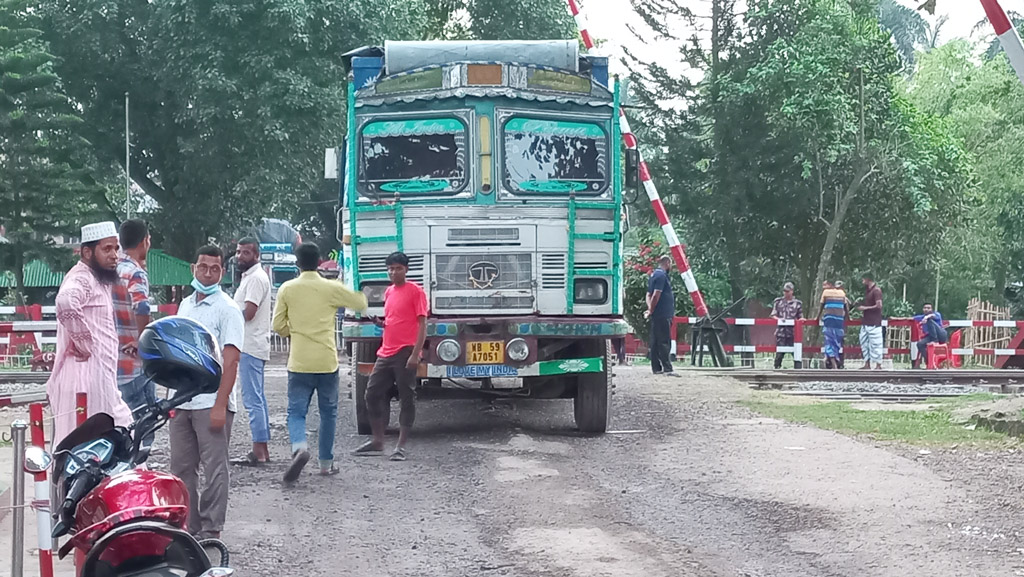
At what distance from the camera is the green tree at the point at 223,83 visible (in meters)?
28.0

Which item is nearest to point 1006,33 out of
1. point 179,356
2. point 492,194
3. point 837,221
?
point 492,194

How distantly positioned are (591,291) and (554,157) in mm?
1300

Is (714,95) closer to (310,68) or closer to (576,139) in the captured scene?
(310,68)

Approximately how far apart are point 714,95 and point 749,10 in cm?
251

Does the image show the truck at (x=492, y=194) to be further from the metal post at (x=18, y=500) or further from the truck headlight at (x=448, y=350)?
the metal post at (x=18, y=500)

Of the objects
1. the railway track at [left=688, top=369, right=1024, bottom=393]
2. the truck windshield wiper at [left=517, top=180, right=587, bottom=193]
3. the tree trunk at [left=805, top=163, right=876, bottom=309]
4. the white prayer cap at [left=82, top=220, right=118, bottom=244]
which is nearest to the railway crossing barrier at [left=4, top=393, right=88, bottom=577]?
the white prayer cap at [left=82, top=220, right=118, bottom=244]

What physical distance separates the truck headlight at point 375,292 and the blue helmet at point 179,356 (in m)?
6.66

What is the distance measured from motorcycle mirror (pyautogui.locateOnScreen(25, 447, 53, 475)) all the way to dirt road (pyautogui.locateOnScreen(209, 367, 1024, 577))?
7.50 ft

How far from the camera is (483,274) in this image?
11547 millimetres

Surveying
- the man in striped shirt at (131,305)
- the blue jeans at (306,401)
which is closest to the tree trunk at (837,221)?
the blue jeans at (306,401)

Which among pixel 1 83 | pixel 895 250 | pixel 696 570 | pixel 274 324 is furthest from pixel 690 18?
pixel 696 570

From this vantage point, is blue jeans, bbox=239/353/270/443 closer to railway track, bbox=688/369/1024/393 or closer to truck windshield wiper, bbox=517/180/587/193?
truck windshield wiper, bbox=517/180/587/193

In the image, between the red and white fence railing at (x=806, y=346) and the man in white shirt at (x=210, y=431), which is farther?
the red and white fence railing at (x=806, y=346)

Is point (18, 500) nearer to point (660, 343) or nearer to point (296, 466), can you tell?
point (296, 466)
